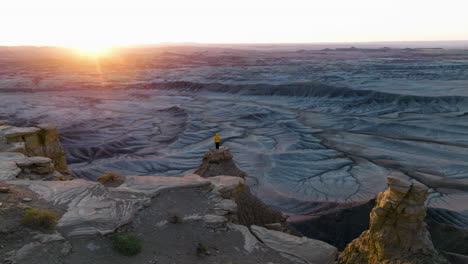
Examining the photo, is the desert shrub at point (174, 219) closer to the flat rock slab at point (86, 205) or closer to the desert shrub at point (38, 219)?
the flat rock slab at point (86, 205)

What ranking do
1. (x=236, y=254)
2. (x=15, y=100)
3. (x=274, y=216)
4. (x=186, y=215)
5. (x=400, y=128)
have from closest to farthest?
1. (x=236, y=254)
2. (x=186, y=215)
3. (x=274, y=216)
4. (x=400, y=128)
5. (x=15, y=100)

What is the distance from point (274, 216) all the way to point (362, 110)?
34014 millimetres

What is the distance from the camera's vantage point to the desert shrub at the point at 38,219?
676 cm

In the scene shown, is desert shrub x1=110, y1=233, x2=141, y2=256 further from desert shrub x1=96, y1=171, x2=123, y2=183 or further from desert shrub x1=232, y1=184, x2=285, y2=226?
desert shrub x1=232, y1=184, x2=285, y2=226

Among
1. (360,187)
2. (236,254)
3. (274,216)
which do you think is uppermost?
(236,254)

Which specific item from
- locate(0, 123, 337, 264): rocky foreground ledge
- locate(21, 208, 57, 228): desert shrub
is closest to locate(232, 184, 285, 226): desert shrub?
locate(0, 123, 337, 264): rocky foreground ledge

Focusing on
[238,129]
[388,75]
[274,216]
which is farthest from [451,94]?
[274,216]

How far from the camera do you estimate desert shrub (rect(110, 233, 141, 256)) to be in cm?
661

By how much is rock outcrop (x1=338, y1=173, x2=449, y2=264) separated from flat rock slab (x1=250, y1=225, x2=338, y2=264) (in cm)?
95

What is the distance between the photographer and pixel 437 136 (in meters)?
31.7

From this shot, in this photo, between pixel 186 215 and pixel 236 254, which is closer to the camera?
pixel 236 254

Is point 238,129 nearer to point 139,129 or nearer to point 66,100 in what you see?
point 139,129

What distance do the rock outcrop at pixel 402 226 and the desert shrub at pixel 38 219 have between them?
627cm

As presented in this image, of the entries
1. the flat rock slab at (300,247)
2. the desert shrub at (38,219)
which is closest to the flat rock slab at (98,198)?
the desert shrub at (38,219)
